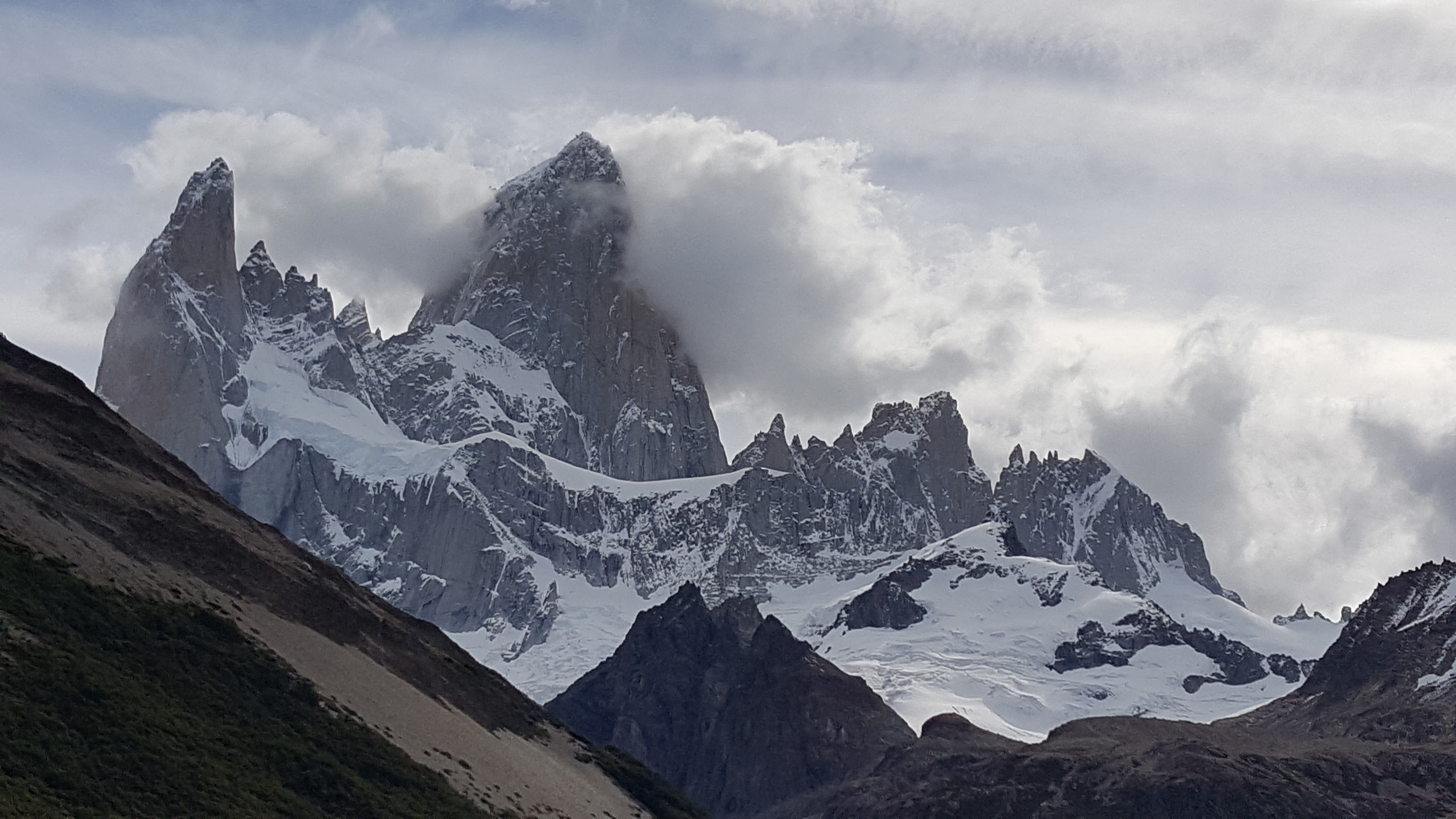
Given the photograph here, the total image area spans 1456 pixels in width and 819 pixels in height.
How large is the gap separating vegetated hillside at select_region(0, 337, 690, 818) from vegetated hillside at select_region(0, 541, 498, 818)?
1.20 ft

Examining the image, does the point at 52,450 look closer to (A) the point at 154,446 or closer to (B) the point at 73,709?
(A) the point at 154,446

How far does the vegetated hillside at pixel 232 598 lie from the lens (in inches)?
4377

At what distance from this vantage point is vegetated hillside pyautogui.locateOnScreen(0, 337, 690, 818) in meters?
111

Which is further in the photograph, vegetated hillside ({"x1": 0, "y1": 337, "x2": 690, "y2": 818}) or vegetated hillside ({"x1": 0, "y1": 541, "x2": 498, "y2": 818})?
vegetated hillside ({"x1": 0, "y1": 337, "x2": 690, "y2": 818})

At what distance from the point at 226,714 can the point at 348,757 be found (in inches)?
338

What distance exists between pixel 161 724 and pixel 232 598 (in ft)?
81.8

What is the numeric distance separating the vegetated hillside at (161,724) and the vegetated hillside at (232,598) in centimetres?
37

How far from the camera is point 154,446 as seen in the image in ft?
486

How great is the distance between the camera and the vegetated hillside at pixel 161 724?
89.2 meters

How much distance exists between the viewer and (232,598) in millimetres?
123312

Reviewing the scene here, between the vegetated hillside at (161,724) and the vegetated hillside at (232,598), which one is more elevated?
the vegetated hillside at (232,598)

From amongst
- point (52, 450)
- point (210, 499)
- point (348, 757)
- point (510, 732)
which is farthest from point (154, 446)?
point (348, 757)

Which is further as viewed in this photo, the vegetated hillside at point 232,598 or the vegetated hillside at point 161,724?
the vegetated hillside at point 232,598

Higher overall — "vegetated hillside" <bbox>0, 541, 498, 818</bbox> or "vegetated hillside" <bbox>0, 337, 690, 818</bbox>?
"vegetated hillside" <bbox>0, 337, 690, 818</bbox>
